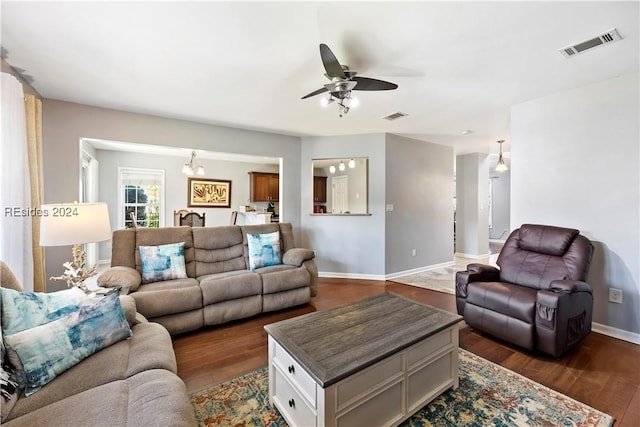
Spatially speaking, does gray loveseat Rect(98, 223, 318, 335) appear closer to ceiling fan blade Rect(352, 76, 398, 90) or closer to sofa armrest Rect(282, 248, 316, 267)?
sofa armrest Rect(282, 248, 316, 267)

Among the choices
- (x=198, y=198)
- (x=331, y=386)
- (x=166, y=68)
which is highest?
(x=166, y=68)

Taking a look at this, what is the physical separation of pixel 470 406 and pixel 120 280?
2.91 metres

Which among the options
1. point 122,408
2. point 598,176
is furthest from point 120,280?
point 598,176

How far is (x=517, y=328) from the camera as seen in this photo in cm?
225

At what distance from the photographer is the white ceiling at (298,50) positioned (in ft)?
5.57

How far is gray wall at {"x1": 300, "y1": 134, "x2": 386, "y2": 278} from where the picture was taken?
15.1ft

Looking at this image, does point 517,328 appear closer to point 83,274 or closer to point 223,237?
point 223,237

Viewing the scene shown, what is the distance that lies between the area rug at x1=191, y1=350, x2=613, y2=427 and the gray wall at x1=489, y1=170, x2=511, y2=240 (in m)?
8.20

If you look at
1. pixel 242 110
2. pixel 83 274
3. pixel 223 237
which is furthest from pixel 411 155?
pixel 83 274

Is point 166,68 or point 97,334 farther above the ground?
point 166,68

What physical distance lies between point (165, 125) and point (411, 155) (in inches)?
161

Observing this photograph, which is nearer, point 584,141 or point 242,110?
point 584,141

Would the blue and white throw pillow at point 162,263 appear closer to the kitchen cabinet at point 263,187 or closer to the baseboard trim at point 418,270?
the baseboard trim at point 418,270

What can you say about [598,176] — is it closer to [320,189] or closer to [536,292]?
[536,292]
